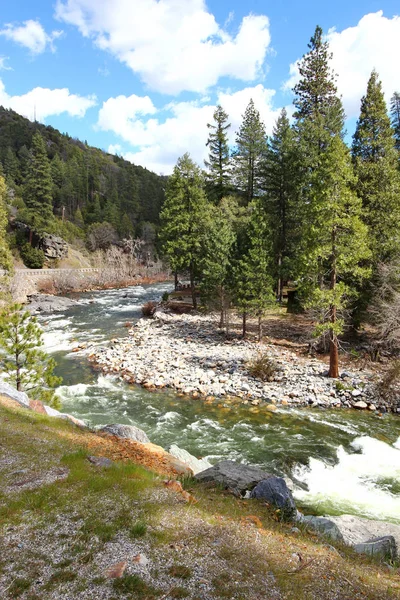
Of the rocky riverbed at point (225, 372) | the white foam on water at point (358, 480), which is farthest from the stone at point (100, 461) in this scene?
the rocky riverbed at point (225, 372)

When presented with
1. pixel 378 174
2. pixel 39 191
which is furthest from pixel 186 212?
pixel 39 191

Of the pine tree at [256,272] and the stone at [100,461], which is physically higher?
the pine tree at [256,272]

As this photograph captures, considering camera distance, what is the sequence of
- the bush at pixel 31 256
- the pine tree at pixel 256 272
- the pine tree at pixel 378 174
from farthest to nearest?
the bush at pixel 31 256
the pine tree at pixel 256 272
the pine tree at pixel 378 174

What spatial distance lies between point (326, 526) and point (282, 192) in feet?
90.4

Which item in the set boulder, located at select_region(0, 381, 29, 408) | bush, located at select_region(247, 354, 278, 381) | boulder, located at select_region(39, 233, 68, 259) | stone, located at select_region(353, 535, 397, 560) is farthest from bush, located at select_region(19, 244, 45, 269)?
stone, located at select_region(353, 535, 397, 560)

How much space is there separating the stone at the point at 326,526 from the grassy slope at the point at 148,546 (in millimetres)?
704

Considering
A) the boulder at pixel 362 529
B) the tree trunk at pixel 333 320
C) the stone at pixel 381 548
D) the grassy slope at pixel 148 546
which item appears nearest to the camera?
the grassy slope at pixel 148 546

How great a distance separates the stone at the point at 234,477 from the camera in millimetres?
7199

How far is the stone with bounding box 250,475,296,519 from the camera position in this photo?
21.8ft

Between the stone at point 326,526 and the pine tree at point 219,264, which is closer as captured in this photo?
the stone at point 326,526

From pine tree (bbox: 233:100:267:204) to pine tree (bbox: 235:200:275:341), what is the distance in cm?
1749

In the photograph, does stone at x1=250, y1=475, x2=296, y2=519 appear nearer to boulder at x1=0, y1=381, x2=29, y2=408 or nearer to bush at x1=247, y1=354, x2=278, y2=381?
boulder at x1=0, y1=381, x2=29, y2=408

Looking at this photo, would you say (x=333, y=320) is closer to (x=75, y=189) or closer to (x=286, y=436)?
(x=286, y=436)

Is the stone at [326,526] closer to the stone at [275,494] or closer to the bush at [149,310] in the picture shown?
the stone at [275,494]
